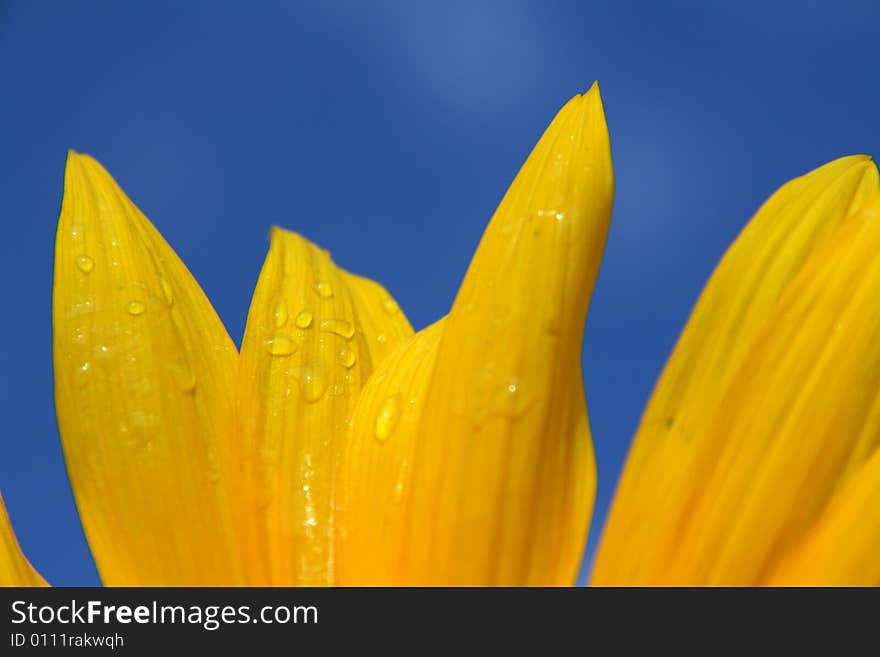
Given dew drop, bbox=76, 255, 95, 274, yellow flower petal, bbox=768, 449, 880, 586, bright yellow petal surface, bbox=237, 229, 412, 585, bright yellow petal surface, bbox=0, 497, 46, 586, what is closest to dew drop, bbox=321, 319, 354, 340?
bright yellow petal surface, bbox=237, 229, 412, 585

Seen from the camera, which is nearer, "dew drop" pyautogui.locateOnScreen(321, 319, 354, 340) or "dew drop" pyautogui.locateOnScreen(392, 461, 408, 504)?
"dew drop" pyautogui.locateOnScreen(392, 461, 408, 504)

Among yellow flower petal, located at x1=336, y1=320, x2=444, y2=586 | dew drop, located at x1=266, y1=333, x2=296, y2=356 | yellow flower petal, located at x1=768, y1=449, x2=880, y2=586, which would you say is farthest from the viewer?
dew drop, located at x1=266, y1=333, x2=296, y2=356

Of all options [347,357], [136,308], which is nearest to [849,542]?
[347,357]

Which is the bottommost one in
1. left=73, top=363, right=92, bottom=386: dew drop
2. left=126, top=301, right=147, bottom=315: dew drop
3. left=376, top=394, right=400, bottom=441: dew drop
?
left=376, top=394, right=400, bottom=441: dew drop

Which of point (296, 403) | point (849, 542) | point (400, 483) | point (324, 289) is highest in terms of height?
point (324, 289)

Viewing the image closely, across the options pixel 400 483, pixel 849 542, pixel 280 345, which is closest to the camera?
pixel 849 542

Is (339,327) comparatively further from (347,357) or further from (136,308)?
(136,308)

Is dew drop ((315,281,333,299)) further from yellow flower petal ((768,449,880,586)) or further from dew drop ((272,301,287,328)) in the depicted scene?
yellow flower petal ((768,449,880,586))

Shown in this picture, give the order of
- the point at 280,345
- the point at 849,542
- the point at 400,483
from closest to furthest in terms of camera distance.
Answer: the point at 849,542
the point at 400,483
the point at 280,345

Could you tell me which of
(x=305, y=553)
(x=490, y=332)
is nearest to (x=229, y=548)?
(x=305, y=553)
